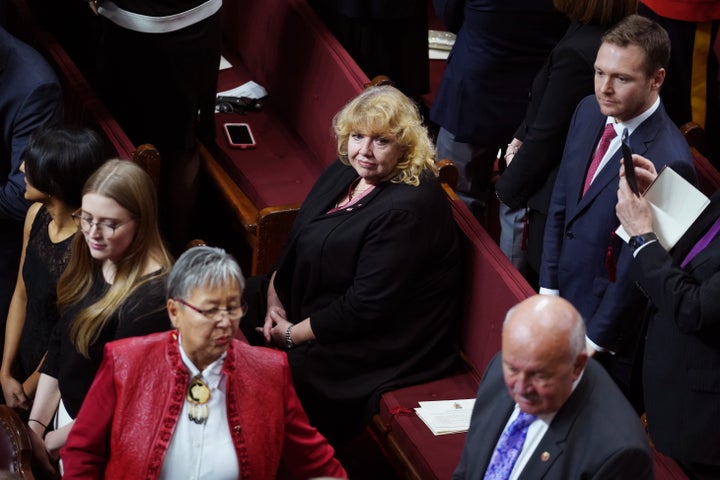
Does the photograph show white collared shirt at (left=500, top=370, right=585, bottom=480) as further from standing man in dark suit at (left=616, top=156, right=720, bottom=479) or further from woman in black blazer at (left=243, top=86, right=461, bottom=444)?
woman in black blazer at (left=243, top=86, right=461, bottom=444)

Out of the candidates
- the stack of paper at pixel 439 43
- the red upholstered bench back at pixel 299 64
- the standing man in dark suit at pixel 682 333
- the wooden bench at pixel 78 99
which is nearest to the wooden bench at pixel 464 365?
the standing man in dark suit at pixel 682 333

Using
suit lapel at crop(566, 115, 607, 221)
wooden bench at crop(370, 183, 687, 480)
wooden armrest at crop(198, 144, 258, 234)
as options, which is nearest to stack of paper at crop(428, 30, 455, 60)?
wooden armrest at crop(198, 144, 258, 234)

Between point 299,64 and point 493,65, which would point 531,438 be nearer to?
point 493,65

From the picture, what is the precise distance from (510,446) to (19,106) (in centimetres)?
236

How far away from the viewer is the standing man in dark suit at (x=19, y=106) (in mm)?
4566

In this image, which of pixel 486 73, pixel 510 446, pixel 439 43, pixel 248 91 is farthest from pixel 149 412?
pixel 439 43

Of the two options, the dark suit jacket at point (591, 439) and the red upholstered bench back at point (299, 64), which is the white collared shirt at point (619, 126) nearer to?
the dark suit jacket at point (591, 439)

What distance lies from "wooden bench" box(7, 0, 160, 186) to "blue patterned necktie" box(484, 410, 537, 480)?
2.10 m

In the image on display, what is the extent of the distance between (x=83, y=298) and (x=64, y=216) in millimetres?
391

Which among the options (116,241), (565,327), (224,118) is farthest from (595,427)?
(224,118)

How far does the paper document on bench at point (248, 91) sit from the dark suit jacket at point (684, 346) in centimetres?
270

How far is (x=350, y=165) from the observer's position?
181 inches

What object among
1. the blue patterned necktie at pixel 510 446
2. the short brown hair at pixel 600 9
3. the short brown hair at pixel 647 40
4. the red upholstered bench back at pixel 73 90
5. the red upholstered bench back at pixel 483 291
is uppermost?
the short brown hair at pixel 647 40

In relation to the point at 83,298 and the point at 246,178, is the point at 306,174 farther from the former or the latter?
the point at 83,298
